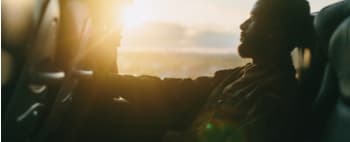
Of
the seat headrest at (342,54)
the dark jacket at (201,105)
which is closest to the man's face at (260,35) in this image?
the dark jacket at (201,105)

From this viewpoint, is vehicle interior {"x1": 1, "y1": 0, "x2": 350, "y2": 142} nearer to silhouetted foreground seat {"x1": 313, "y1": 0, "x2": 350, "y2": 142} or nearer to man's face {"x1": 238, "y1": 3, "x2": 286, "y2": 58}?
silhouetted foreground seat {"x1": 313, "y1": 0, "x2": 350, "y2": 142}

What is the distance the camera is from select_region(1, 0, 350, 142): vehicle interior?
4.68 ft

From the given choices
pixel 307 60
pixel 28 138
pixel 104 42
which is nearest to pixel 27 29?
pixel 28 138

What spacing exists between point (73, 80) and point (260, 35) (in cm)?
61

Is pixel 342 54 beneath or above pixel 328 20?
beneath

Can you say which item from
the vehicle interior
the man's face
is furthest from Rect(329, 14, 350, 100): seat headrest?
the man's face

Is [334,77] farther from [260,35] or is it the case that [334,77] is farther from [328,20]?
Result: [260,35]

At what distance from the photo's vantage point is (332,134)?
1785mm

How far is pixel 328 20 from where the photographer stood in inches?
73.2

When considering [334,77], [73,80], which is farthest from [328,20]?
[73,80]

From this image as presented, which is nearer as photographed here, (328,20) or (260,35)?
(328,20)

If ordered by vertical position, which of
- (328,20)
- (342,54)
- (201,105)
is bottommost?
(201,105)

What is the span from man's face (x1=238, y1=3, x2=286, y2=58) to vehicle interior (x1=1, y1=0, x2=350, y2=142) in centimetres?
11

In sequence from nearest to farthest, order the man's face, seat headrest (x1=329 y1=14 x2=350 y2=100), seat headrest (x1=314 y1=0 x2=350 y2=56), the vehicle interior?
the vehicle interior, seat headrest (x1=329 y1=14 x2=350 y2=100), seat headrest (x1=314 y1=0 x2=350 y2=56), the man's face
